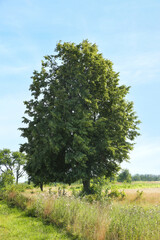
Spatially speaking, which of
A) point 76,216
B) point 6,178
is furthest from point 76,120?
point 6,178

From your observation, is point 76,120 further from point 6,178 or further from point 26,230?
point 6,178

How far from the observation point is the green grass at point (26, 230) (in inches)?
324

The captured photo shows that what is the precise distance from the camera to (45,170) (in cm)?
1891

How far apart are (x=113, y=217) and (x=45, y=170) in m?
11.7

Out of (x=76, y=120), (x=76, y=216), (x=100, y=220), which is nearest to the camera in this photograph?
(x=100, y=220)

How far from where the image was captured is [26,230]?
9133 mm

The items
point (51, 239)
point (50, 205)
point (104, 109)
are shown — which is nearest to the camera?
point (51, 239)

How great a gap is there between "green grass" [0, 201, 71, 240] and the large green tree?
604 cm

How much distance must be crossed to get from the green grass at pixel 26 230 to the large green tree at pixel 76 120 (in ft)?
19.8

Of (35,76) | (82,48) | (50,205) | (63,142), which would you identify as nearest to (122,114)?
(63,142)

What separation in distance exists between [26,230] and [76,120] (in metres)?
8.80

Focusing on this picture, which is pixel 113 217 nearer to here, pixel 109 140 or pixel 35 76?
pixel 109 140

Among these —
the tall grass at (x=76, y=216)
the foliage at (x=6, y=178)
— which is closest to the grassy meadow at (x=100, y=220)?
the tall grass at (x=76, y=216)

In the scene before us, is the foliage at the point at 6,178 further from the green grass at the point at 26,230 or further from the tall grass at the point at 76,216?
the tall grass at the point at 76,216
